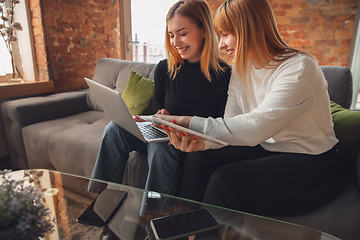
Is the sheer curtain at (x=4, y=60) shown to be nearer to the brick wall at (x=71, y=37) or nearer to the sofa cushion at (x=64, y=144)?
the brick wall at (x=71, y=37)

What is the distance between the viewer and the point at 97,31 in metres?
2.53

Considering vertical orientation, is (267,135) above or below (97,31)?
below

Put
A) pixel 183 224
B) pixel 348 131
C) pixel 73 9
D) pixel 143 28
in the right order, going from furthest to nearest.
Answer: pixel 143 28
pixel 73 9
pixel 348 131
pixel 183 224

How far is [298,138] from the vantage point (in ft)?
2.80

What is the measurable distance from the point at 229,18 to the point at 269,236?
742 mm

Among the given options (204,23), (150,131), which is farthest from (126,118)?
(204,23)

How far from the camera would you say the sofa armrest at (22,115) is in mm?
1586

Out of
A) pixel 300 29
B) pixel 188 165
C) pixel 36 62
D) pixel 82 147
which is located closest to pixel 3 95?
pixel 36 62

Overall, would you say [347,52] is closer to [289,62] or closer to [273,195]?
[289,62]

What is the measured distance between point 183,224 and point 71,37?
222 centimetres

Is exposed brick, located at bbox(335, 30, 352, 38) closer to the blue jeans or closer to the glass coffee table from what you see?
the blue jeans

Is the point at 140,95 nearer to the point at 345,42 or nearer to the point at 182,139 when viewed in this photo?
the point at 182,139

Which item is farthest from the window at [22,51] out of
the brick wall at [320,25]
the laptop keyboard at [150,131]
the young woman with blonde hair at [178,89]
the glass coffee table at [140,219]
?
the brick wall at [320,25]

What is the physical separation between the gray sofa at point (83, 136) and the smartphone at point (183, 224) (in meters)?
0.34
